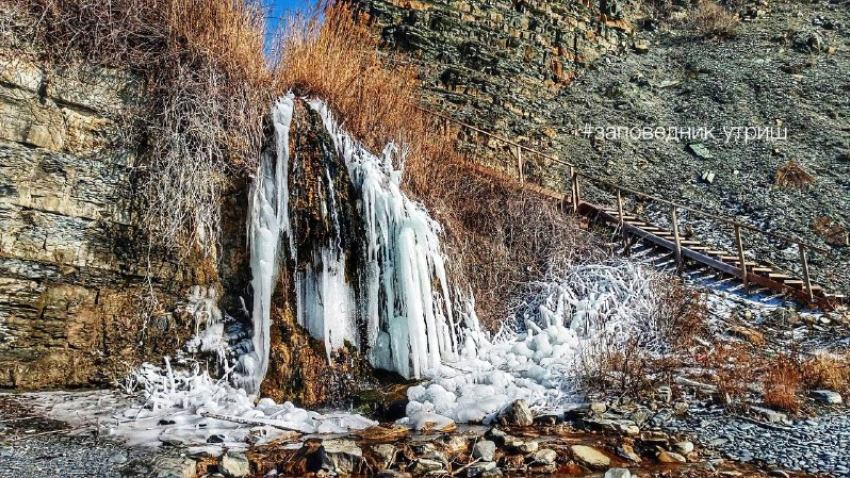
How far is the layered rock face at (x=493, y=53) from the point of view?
42.2 feet

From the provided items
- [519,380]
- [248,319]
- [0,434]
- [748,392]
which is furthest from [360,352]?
[748,392]

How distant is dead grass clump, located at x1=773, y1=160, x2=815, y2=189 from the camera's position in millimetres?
11930

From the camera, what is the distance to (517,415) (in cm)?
474

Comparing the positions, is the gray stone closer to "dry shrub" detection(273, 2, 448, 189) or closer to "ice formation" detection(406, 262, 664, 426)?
"ice formation" detection(406, 262, 664, 426)

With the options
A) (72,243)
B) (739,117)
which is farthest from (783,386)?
(739,117)

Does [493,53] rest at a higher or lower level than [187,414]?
higher

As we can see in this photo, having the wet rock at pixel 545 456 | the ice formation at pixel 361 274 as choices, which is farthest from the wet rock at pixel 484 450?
the ice formation at pixel 361 274

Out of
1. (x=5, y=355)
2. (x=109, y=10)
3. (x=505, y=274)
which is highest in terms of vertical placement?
(x=109, y=10)

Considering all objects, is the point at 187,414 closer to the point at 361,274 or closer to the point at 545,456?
the point at 361,274

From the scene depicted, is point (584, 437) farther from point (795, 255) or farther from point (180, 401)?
point (795, 255)

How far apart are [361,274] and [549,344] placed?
2.20 metres

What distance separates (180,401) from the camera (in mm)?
5012

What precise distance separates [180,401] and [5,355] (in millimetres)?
1375

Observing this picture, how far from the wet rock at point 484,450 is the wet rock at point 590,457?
53 cm
